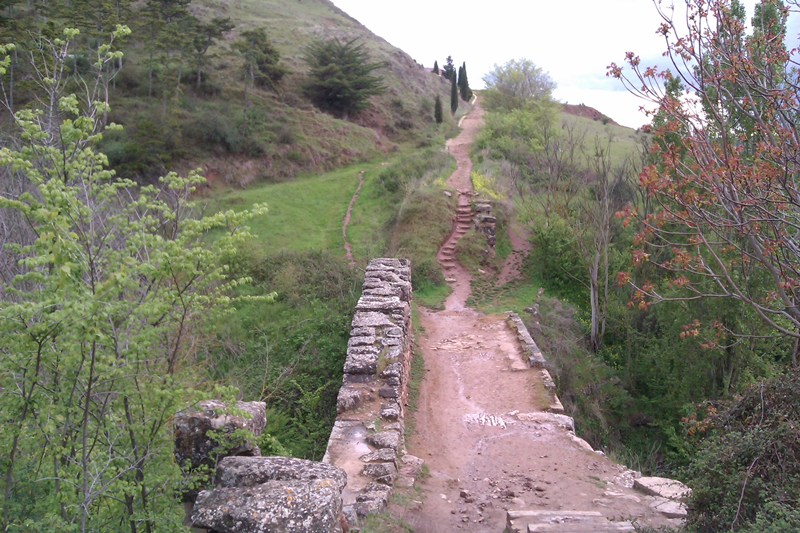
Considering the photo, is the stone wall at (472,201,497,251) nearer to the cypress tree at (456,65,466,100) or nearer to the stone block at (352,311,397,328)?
the stone block at (352,311,397,328)

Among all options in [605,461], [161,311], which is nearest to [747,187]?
[605,461]

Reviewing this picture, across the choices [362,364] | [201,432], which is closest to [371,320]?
[362,364]

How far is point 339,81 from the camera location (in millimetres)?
36500

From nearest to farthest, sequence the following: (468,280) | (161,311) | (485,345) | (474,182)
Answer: (161,311) < (485,345) < (468,280) < (474,182)

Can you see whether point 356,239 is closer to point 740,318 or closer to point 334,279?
point 334,279

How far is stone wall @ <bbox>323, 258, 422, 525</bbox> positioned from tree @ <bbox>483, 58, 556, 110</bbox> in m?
35.7

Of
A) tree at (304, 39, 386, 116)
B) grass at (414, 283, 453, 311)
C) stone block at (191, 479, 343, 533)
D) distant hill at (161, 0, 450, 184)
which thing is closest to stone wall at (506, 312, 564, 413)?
grass at (414, 283, 453, 311)

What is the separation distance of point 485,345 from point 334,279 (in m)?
4.59

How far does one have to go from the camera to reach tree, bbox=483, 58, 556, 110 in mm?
44463

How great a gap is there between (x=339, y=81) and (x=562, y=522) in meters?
34.3

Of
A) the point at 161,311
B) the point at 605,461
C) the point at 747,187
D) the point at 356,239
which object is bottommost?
the point at 605,461

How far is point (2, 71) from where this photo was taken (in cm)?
443

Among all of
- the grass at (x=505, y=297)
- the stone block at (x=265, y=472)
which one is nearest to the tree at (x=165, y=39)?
the grass at (x=505, y=297)

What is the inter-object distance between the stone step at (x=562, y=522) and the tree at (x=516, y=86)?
132 feet
